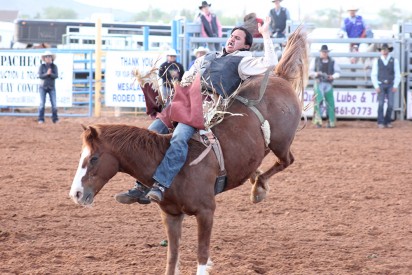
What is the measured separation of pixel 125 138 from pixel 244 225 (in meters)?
2.47

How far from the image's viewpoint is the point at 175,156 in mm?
5254

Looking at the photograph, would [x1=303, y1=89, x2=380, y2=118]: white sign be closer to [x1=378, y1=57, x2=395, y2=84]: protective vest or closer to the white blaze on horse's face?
[x1=378, y1=57, x2=395, y2=84]: protective vest

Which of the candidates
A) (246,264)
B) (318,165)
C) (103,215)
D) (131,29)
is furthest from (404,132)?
(131,29)

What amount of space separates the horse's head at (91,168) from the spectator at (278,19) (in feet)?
42.7

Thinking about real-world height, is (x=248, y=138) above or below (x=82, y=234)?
above

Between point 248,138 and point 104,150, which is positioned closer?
point 104,150

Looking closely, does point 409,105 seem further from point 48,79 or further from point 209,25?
point 48,79

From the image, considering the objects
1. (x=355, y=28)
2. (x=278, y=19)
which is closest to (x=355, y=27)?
(x=355, y=28)

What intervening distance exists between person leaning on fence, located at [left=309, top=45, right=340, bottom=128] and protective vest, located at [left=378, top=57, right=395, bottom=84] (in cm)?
92

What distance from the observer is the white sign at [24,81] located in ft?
59.8

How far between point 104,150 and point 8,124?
1235cm

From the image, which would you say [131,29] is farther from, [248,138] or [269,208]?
[248,138]

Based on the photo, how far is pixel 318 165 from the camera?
11055 millimetres

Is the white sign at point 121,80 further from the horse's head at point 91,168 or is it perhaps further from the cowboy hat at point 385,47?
→ the horse's head at point 91,168
